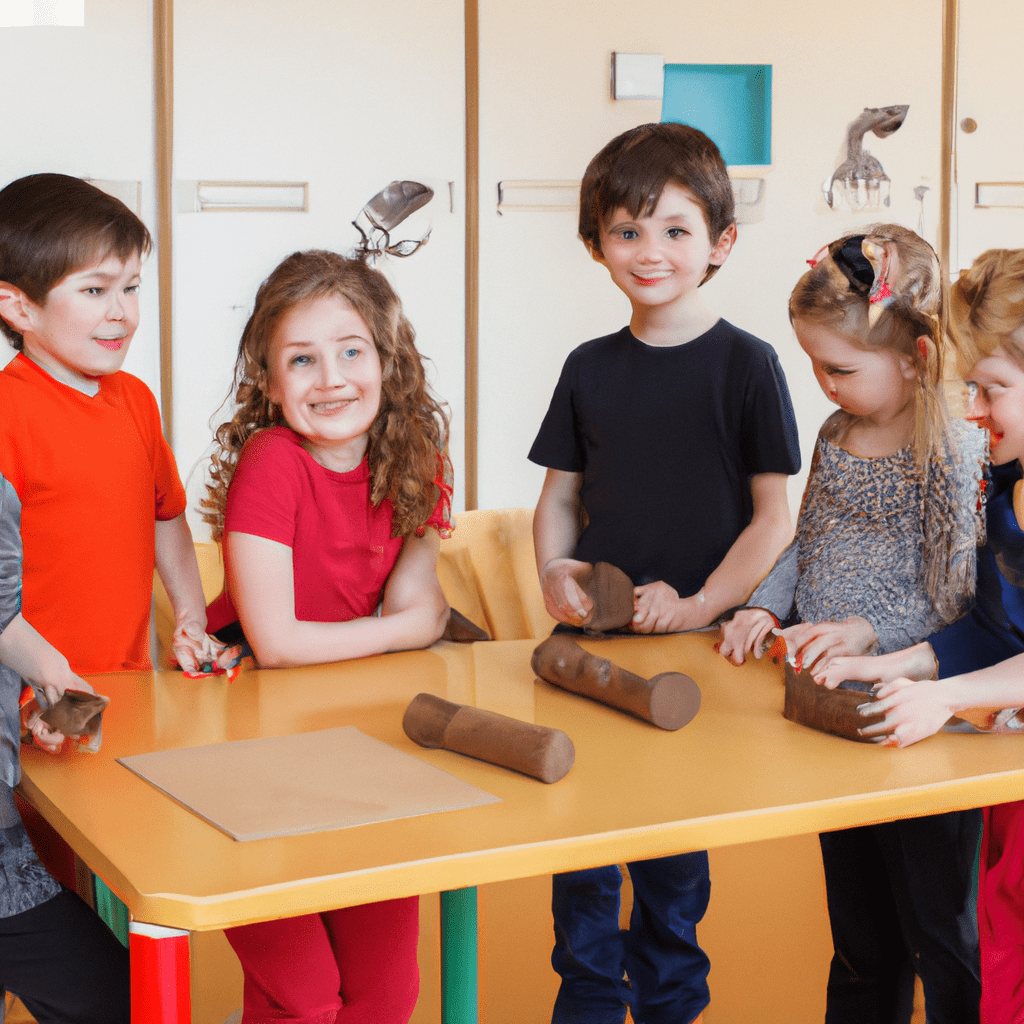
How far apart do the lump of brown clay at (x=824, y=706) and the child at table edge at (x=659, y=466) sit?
1.16 ft

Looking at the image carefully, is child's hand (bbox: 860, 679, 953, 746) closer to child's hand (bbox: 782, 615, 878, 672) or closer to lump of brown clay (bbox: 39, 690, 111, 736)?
child's hand (bbox: 782, 615, 878, 672)

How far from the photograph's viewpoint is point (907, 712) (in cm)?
88

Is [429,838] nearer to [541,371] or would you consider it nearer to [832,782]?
[832,782]

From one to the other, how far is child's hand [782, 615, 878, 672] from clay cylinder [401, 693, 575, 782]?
0.29m

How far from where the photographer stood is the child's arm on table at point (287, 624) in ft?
3.78

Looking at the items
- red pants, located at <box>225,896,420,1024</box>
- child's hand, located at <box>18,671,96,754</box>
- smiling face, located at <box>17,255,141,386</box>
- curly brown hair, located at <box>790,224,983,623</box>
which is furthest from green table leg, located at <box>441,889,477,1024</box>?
smiling face, located at <box>17,255,141,386</box>

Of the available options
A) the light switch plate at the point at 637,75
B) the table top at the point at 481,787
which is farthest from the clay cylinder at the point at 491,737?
the light switch plate at the point at 637,75

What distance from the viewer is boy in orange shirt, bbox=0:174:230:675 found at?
1.34 metres

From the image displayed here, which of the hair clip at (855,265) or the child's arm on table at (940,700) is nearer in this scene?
the child's arm on table at (940,700)

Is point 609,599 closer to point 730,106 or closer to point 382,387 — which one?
point 382,387

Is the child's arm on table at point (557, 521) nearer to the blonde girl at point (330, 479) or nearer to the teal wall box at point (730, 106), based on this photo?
the blonde girl at point (330, 479)

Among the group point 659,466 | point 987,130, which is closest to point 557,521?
point 659,466

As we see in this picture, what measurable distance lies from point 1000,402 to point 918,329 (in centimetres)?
15

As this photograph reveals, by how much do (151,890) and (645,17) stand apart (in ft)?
8.31
